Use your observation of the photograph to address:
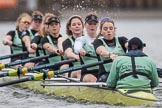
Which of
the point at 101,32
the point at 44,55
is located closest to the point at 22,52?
the point at 44,55

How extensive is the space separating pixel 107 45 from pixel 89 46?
78 centimetres

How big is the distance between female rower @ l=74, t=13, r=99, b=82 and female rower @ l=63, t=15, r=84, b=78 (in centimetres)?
32

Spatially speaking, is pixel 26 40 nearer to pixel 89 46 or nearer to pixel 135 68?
pixel 89 46

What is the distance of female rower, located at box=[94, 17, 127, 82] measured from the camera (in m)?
13.0

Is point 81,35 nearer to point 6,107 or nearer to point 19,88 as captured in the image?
point 19,88

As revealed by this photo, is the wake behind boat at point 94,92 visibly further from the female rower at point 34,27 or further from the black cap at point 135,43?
the female rower at point 34,27

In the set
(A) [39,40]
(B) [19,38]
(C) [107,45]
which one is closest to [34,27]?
(B) [19,38]

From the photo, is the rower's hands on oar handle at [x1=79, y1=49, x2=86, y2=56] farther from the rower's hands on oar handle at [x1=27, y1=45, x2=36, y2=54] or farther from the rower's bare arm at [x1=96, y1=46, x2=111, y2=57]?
the rower's hands on oar handle at [x1=27, y1=45, x2=36, y2=54]

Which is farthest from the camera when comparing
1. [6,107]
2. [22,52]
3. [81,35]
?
[22,52]

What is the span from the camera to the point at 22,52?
17.1m

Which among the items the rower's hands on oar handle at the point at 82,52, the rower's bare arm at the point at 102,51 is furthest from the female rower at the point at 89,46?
the rower's bare arm at the point at 102,51

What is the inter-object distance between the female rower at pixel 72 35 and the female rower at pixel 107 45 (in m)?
1.10

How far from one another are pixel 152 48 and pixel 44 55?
12.7 metres

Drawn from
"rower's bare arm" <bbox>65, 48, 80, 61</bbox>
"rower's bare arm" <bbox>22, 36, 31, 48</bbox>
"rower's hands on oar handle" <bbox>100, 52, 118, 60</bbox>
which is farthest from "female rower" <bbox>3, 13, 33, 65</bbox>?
"rower's hands on oar handle" <bbox>100, 52, 118, 60</bbox>
